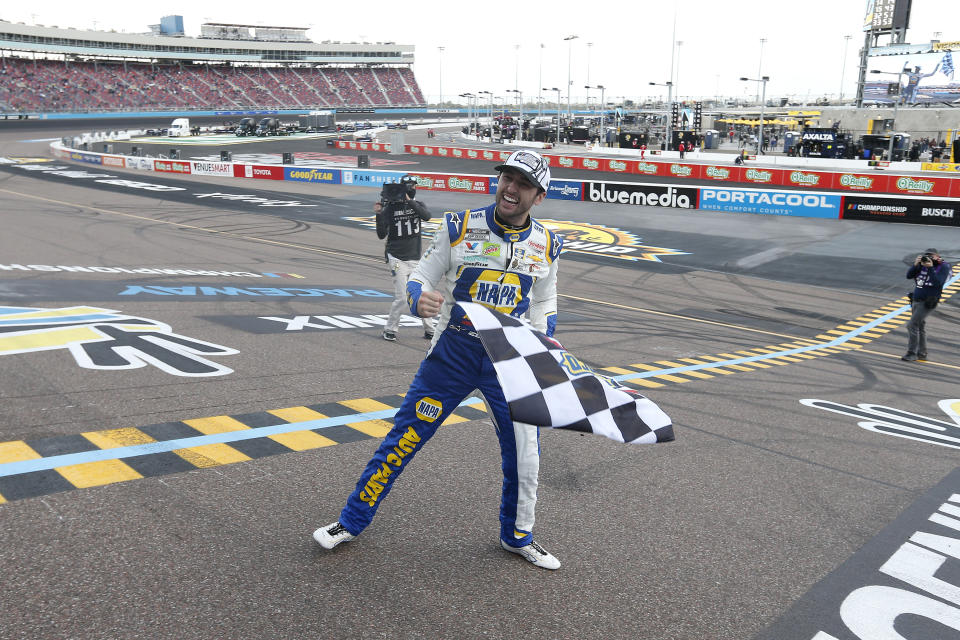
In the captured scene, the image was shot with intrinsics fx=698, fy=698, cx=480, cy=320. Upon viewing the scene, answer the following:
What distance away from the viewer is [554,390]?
3547 millimetres

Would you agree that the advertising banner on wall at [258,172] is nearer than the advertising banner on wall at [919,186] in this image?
No

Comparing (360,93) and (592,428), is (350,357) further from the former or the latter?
(360,93)

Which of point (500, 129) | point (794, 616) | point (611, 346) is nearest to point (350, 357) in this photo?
point (611, 346)

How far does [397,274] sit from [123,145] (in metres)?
53.9

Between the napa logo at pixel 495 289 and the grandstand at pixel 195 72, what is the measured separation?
311ft

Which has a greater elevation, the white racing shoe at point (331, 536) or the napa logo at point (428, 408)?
the napa logo at point (428, 408)

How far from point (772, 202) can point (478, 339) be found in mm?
25792

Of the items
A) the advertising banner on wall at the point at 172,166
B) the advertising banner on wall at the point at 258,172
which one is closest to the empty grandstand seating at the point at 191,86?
the advertising banner on wall at the point at 172,166

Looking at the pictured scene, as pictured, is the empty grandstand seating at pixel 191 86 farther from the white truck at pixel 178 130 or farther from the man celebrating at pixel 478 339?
the man celebrating at pixel 478 339

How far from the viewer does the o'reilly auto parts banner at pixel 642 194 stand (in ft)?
91.4

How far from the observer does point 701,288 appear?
627 inches

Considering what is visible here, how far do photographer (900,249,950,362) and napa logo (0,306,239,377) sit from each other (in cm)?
1034

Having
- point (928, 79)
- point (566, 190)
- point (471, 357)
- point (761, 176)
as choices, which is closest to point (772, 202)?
point (761, 176)

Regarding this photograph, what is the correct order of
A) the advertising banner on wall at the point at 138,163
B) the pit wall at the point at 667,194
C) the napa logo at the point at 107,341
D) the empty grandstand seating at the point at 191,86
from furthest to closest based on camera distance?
the empty grandstand seating at the point at 191,86
the advertising banner on wall at the point at 138,163
the pit wall at the point at 667,194
the napa logo at the point at 107,341
